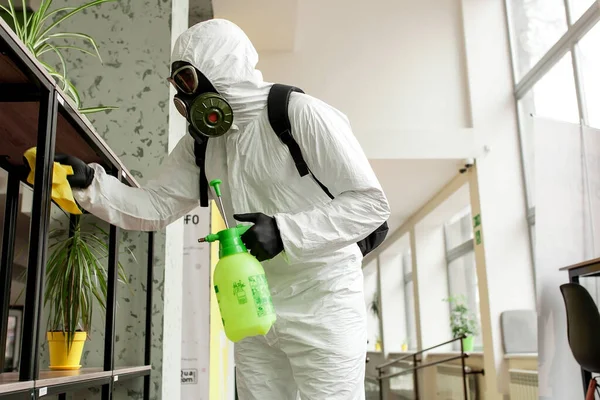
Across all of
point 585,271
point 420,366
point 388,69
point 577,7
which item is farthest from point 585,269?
point 420,366

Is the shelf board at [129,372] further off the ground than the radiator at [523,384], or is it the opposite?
the shelf board at [129,372]

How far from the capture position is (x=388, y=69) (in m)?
6.30

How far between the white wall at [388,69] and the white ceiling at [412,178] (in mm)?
282

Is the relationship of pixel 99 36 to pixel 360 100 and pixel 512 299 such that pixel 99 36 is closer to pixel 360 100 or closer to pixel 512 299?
pixel 360 100

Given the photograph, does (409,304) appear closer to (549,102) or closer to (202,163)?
(549,102)

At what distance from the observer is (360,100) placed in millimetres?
6219

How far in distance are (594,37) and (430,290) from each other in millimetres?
5058

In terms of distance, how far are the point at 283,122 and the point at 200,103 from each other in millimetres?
201

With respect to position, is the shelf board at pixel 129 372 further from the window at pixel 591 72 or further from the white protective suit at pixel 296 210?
the window at pixel 591 72

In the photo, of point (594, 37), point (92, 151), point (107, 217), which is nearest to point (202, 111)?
point (107, 217)

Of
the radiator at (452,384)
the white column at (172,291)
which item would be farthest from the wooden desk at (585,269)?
the radiator at (452,384)

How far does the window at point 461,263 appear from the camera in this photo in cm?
865

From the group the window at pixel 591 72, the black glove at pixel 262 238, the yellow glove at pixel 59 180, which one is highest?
the window at pixel 591 72

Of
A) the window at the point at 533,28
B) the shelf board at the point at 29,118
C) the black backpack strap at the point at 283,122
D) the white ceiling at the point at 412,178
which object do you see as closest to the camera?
the shelf board at the point at 29,118
